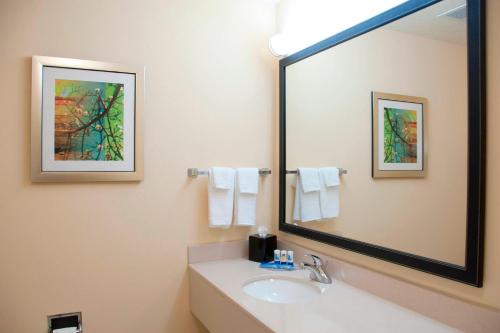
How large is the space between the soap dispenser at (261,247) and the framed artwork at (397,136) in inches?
26.9

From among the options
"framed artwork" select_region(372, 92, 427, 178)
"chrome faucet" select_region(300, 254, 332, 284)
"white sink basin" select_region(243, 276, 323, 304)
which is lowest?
"white sink basin" select_region(243, 276, 323, 304)

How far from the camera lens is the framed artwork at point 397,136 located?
1.22 meters

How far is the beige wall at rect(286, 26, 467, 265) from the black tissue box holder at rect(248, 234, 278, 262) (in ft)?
0.58

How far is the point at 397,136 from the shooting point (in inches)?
52.1

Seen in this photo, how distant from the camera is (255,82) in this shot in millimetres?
1981

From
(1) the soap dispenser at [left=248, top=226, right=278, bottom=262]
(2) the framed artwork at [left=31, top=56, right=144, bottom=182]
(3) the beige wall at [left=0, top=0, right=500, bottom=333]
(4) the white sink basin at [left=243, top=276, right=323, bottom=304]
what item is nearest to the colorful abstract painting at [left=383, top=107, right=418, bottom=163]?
(3) the beige wall at [left=0, top=0, right=500, bottom=333]

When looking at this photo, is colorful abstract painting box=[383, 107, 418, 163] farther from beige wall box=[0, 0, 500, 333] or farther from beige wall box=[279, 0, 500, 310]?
beige wall box=[0, 0, 500, 333]

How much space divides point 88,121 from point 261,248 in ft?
3.44

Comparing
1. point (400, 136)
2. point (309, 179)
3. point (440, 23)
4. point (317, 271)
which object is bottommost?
point (317, 271)

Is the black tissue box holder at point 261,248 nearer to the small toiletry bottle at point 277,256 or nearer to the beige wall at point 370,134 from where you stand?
the small toiletry bottle at point 277,256

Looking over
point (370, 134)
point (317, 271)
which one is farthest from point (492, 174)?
point (317, 271)

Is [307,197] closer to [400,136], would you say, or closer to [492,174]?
[400,136]

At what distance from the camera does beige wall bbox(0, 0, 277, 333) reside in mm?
1512

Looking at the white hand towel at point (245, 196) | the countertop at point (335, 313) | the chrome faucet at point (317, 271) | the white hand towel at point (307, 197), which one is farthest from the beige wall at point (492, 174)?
the white hand towel at point (245, 196)
